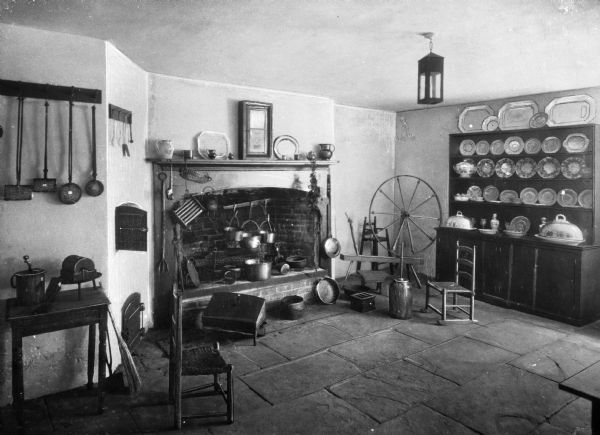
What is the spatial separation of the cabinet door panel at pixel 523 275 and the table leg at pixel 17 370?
17.1ft

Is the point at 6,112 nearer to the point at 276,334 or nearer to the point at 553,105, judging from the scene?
the point at 276,334

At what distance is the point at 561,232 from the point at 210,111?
4.35 meters

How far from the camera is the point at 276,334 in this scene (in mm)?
4613

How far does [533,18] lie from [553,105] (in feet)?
10.1

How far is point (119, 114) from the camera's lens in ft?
12.4

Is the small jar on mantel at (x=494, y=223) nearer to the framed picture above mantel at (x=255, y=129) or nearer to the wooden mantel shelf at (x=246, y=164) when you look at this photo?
the wooden mantel shelf at (x=246, y=164)

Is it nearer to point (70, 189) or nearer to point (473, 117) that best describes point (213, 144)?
point (70, 189)

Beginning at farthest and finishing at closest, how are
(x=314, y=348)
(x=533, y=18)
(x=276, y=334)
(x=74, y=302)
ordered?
(x=276, y=334), (x=314, y=348), (x=74, y=302), (x=533, y=18)

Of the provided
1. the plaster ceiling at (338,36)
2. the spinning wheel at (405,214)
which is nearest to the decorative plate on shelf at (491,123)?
the plaster ceiling at (338,36)

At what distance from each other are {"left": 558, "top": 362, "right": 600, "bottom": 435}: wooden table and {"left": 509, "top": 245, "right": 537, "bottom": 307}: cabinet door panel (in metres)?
3.15

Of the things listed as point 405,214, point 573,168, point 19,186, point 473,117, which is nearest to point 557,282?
point 573,168

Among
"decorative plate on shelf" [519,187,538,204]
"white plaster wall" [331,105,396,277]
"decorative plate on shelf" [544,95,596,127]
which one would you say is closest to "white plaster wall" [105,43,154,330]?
"white plaster wall" [331,105,396,277]

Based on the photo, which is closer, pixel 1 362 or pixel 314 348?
pixel 1 362

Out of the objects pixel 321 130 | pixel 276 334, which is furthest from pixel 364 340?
pixel 321 130
